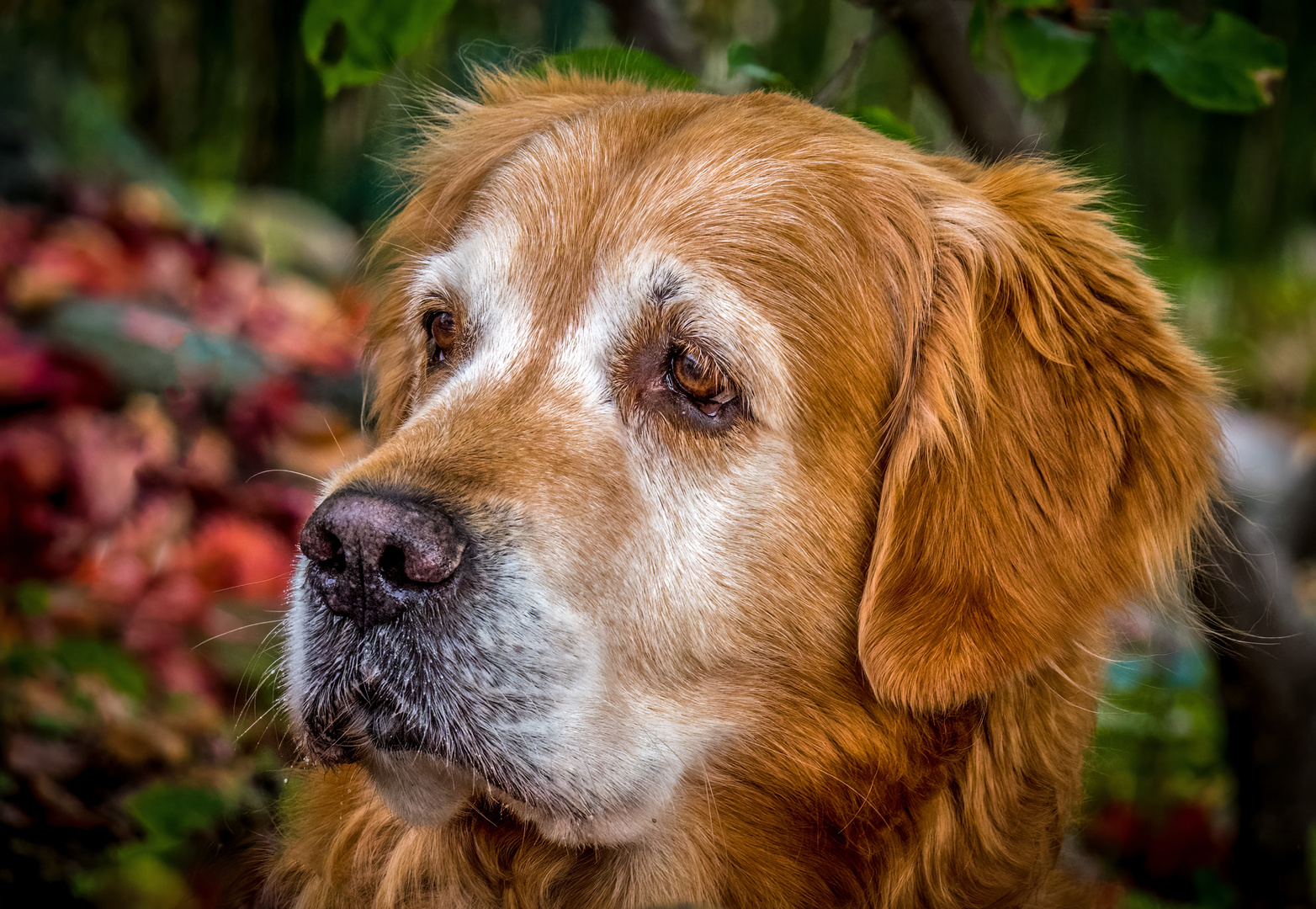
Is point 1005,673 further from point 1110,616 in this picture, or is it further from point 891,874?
point 891,874

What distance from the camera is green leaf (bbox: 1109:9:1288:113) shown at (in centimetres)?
239

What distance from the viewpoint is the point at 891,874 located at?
2.09m

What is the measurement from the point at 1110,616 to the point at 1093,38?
1.36 metres

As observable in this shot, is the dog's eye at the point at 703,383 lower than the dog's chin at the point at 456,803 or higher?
higher

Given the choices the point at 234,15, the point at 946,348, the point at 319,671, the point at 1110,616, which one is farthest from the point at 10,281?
the point at 1110,616

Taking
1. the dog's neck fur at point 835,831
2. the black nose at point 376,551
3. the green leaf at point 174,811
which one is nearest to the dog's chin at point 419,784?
the dog's neck fur at point 835,831

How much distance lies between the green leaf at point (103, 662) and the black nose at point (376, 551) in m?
2.20

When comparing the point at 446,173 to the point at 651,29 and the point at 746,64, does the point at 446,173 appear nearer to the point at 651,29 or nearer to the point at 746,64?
the point at 746,64

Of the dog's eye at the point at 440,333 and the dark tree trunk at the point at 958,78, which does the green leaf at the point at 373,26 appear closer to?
the dog's eye at the point at 440,333

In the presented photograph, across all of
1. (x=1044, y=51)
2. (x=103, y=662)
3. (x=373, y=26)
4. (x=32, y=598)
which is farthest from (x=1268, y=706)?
(x=32, y=598)

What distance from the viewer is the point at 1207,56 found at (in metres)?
2.41

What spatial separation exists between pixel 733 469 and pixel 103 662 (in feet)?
8.33

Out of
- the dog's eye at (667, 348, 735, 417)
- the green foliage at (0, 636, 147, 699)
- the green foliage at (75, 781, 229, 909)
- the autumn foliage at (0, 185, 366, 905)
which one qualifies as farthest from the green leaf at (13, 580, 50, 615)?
the dog's eye at (667, 348, 735, 417)

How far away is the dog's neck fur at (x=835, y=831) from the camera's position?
6.81 feet
